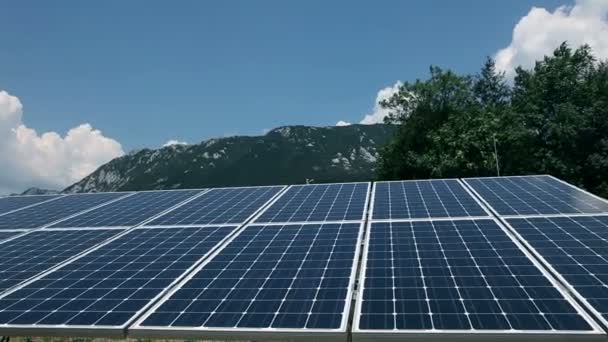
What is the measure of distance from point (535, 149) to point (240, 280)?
4494 centimetres

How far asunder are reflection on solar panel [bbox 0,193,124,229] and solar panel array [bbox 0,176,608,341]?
11.1 inches

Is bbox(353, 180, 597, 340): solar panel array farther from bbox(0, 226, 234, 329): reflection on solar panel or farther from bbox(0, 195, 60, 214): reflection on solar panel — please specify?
bbox(0, 195, 60, 214): reflection on solar panel

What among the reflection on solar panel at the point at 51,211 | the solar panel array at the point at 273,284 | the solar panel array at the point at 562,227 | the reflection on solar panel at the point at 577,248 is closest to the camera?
the solar panel array at the point at 273,284

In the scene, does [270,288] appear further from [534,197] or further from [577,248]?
[534,197]

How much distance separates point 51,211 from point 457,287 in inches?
674

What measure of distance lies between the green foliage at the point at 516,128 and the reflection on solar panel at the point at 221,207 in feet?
88.7

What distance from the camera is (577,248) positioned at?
32.3 feet

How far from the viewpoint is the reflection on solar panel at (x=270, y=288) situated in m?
7.54

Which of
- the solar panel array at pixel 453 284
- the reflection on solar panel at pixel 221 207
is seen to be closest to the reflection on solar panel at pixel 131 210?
the reflection on solar panel at pixel 221 207

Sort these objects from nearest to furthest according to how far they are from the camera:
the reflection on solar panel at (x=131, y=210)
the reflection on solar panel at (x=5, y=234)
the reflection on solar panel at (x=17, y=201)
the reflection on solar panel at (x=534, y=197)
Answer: the reflection on solar panel at (x=534, y=197) → the reflection on solar panel at (x=5, y=234) → the reflection on solar panel at (x=131, y=210) → the reflection on solar panel at (x=17, y=201)

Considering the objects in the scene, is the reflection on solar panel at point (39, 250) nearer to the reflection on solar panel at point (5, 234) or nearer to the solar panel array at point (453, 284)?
the reflection on solar panel at point (5, 234)

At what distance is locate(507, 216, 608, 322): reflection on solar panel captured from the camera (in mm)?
7840

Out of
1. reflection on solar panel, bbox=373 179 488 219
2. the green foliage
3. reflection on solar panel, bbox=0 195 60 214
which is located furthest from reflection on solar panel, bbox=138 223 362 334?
the green foliage

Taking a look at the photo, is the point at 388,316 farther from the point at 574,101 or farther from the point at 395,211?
the point at 574,101
